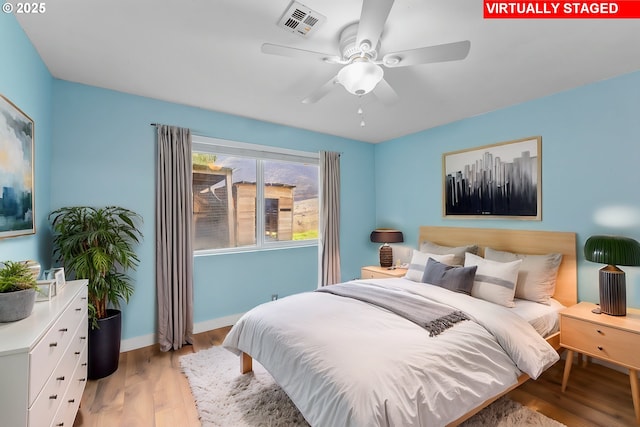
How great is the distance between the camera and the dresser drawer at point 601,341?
6.42 feet

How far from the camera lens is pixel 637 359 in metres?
1.93

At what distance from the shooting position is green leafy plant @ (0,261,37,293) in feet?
4.38

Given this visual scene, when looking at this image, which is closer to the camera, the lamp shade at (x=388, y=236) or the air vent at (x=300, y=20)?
the air vent at (x=300, y=20)

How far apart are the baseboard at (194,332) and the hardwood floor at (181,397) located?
0.65 ft

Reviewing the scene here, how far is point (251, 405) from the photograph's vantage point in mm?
2047

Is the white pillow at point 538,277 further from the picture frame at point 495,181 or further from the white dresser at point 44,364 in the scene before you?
the white dresser at point 44,364

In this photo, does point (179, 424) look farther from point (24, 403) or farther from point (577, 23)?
point (577, 23)

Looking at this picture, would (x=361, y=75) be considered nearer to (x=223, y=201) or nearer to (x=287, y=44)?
(x=287, y=44)

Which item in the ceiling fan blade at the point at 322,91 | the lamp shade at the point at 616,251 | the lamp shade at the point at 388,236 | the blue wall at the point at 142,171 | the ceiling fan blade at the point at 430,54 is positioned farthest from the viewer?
the lamp shade at the point at 388,236

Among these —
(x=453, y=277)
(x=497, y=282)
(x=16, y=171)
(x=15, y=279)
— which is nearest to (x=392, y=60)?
(x=453, y=277)

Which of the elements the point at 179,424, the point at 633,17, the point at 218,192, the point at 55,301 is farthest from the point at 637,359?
the point at 218,192

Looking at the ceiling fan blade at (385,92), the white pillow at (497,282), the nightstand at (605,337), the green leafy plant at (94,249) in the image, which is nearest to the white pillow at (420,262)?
the white pillow at (497,282)

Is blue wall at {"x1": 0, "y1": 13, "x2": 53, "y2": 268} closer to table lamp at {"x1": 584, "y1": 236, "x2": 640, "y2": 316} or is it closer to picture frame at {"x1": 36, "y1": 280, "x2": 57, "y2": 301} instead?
picture frame at {"x1": 36, "y1": 280, "x2": 57, "y2": 301}

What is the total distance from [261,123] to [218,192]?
1022 millimetres
